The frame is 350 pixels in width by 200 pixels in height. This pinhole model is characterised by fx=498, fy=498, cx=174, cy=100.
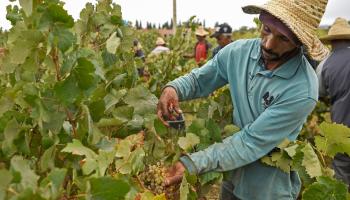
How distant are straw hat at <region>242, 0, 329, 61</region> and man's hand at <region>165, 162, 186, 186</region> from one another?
0.72m

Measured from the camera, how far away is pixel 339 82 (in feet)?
13.8

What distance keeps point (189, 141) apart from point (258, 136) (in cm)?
29

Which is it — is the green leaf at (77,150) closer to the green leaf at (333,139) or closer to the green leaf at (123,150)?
the green leaf at (123,150)

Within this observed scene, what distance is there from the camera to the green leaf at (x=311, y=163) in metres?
1.98

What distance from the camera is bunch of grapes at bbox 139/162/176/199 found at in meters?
1.95

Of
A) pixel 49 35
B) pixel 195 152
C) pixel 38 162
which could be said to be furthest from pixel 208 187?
pixel 49 35

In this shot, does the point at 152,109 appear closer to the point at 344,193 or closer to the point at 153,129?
the point at 153,129

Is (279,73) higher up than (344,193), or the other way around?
(279,73)

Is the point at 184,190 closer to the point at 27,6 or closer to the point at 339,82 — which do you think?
the point at 27,6

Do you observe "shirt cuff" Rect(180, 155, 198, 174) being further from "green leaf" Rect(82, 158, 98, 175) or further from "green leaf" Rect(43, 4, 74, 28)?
"green leaf" Rect(43, 4, 74, 28)

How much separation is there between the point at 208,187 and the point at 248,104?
436 mm

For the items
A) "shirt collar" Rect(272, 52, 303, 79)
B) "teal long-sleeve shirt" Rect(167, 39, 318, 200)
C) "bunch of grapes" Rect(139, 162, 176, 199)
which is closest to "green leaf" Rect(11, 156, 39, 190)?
"bunch of grapes" Rect(139, 162, 176, 199)

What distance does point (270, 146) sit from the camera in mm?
2164

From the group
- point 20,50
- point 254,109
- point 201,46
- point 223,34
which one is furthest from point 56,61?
point 201,46
